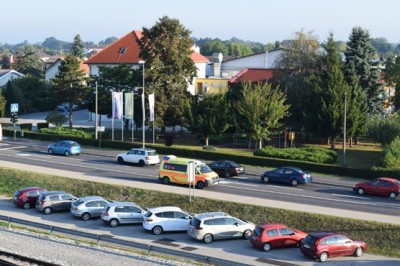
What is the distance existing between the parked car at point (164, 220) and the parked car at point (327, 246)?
6.81 metres

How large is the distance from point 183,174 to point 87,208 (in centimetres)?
809

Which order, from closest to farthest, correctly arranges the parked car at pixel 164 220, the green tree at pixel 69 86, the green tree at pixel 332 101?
the parked car at pixel 164 220
the green tree at pixel 332 101
the green tree at pixel 69 86

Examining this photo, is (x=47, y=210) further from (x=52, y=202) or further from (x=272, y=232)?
(x=272, y=232)

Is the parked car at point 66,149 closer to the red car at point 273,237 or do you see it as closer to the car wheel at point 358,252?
the red car at point 273,237

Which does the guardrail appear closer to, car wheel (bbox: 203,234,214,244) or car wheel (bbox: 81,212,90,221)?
car wheel (bbox: 203,234,214,244)

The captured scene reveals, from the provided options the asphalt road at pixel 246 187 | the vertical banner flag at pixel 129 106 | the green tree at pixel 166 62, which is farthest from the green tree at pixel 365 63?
the vertical banner flag at pixel 129 106

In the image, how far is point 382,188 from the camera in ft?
127

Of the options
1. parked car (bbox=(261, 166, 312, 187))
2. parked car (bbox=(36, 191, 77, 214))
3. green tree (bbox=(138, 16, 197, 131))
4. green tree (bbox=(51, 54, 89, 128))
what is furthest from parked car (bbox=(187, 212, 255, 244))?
green tree (bbox=(51, 54, 89, 128))

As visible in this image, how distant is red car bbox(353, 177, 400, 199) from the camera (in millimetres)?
38188

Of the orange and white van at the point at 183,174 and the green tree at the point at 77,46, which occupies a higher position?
the green tree at the point at 77,46

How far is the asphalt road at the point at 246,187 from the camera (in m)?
35.1

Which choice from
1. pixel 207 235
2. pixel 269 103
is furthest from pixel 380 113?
pixel 207 235

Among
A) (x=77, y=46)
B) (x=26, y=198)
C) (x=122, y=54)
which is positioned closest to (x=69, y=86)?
(x=122, y=54)

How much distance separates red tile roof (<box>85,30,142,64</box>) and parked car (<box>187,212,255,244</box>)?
168 feet
